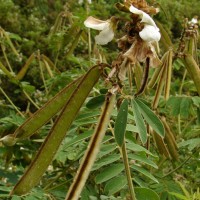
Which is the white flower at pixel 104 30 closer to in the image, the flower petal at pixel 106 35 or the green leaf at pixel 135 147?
the flower petal at pixel 106 35

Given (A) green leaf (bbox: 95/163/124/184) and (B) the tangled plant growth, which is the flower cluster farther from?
(A) green leaf (bbox: 95/163/124/184)

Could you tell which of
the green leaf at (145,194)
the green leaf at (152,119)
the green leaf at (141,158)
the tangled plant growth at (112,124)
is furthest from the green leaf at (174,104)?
the green leaf at (152,119)

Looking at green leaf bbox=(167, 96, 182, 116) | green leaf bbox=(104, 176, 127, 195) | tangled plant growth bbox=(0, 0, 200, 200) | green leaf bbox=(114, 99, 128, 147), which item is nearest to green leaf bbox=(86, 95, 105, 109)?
tangled plant growth bbox=(0, 0, 200, 200)

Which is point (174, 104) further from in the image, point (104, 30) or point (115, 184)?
point (104, 30)

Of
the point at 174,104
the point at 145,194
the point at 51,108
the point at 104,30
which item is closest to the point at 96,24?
the point at 104,30

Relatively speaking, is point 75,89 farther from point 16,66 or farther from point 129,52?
point 16,66

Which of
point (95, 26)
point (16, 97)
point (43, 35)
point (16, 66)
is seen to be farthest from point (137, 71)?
point (43, 35)

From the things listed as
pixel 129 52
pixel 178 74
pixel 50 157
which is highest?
pixel 129 52

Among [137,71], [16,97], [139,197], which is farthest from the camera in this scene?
[16,97]
